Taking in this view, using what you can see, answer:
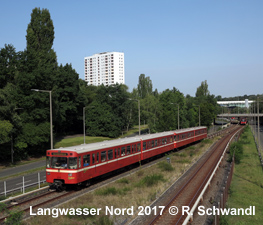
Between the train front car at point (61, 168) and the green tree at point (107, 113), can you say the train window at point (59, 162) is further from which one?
the green tree at point (107, 113)

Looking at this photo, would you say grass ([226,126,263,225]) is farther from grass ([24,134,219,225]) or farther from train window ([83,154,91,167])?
train window ([83,154,91,167])

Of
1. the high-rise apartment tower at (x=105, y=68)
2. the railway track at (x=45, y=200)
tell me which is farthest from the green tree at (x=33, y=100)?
the high-rise apartment tower at (x=105, y=68)

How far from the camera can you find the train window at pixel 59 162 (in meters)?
18.6

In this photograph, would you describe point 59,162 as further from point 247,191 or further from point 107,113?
point 107,113

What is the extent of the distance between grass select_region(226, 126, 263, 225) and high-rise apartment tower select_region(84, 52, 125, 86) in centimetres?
13241

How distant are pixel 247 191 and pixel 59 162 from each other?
12.9m

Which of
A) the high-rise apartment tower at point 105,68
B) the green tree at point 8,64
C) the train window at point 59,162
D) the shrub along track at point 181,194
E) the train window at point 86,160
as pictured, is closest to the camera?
the shrub along track at point 181,194

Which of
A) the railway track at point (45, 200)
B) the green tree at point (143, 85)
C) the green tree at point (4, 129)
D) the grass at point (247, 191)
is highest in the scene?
the green tree at point (143, 85)

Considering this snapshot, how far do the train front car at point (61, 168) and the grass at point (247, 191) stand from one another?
9629 mm

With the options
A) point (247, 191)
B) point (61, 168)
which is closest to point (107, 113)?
point (61, 168)

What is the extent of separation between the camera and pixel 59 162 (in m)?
18.8

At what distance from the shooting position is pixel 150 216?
45.0 ft

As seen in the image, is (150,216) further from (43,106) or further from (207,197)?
(43,106)

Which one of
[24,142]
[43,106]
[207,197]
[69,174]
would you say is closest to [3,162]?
[24,142]
